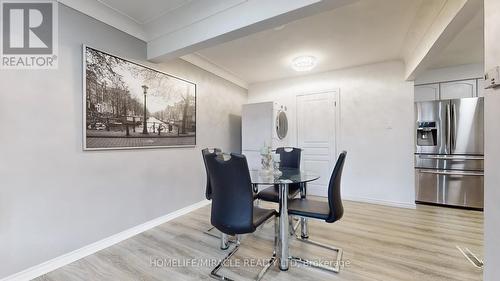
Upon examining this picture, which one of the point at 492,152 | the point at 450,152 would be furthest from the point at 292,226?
the point at 450,152

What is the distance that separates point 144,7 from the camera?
2.12 meters

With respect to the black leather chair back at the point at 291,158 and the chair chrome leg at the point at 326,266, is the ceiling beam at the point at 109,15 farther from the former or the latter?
the chair chrome leg at the point at 326,266

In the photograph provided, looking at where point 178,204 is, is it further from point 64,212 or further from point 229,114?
point 229,114

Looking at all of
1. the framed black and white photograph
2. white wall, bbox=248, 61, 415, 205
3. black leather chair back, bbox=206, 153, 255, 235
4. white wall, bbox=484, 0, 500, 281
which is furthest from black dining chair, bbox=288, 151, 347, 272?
white wall, bbox=248, 61, 415, 205

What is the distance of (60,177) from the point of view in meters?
1.84

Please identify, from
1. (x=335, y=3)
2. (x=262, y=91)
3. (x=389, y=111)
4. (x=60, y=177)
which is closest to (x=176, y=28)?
(x=335, y=3)

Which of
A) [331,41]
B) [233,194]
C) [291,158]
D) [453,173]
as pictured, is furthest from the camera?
[453,173]

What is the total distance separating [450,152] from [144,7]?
14.9 ft

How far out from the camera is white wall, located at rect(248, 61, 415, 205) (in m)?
3.34

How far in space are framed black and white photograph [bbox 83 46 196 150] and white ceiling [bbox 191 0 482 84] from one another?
89cm

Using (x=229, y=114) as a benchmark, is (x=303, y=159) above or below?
below

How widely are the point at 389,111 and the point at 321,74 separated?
1.32 meters

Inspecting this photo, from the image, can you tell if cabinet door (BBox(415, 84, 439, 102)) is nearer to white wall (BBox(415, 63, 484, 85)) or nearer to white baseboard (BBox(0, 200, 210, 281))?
white wall (BBox(415, 63, 484, 85))

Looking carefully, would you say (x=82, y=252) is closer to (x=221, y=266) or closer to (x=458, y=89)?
(x=221, y=266)
